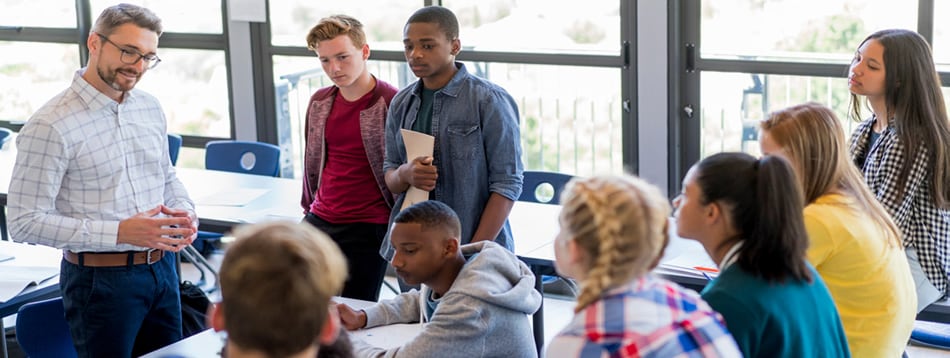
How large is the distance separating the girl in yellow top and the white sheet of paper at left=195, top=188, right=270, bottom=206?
8.74 ft

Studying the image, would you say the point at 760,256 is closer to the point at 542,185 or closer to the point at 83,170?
the point at 83,170

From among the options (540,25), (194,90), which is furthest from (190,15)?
(540,25)

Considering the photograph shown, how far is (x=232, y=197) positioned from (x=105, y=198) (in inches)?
68.0

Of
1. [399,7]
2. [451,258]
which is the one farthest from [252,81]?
[451,258]

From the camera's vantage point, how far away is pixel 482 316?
2.59m

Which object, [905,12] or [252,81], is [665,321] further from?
[252,81]

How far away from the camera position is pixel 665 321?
71.7 inches

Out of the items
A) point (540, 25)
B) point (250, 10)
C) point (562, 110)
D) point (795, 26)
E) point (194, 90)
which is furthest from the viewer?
point (194, 90)

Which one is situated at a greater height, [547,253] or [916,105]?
[916,105]

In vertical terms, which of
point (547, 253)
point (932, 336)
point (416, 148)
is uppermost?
point (416, 148)

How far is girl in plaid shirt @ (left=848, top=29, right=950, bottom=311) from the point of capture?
312 cm

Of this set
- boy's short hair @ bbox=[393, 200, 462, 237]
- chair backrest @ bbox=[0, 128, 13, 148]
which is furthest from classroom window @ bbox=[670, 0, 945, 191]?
chair backrest @ bbox=[0, 128, 13, 148]

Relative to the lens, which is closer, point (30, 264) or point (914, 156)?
point (914, 156)

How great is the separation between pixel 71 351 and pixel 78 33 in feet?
12.5
